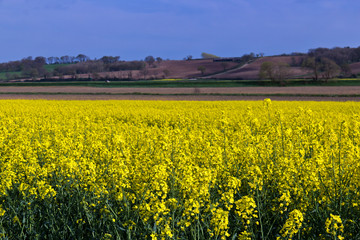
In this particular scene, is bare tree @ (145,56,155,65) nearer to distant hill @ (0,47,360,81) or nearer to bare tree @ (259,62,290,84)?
distant hill @ (0,47,360,81)

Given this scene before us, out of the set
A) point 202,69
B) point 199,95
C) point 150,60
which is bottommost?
point 199,95

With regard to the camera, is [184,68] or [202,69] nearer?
[202,69]

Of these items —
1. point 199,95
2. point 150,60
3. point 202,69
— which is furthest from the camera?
point 150,60

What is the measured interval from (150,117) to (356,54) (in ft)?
389

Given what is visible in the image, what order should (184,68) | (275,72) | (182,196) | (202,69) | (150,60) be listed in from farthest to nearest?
(150,60)
(184,68)
(202,69)
(275,72)
(182,196)

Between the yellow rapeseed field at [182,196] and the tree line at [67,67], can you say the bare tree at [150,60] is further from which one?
the yellow rapeseed field at [182,196]

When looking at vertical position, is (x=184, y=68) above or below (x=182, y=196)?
above

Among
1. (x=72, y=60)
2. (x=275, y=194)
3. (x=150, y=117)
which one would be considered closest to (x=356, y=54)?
(x=150, y=117)

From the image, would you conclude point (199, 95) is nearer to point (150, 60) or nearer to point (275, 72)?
point (275, 72)

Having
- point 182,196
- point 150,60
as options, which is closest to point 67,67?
point 150,60

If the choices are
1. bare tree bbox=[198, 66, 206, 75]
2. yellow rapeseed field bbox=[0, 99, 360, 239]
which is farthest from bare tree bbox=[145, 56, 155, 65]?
yellow rapeseed field bbox=[0, 99, 360, 239]

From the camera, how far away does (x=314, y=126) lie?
736cm

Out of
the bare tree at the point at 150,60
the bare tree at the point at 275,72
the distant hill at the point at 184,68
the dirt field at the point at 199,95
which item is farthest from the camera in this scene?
the bare tree at the point at 150,60

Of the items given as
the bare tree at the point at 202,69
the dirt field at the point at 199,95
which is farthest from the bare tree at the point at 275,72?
the bare tree at the point at 202,69
